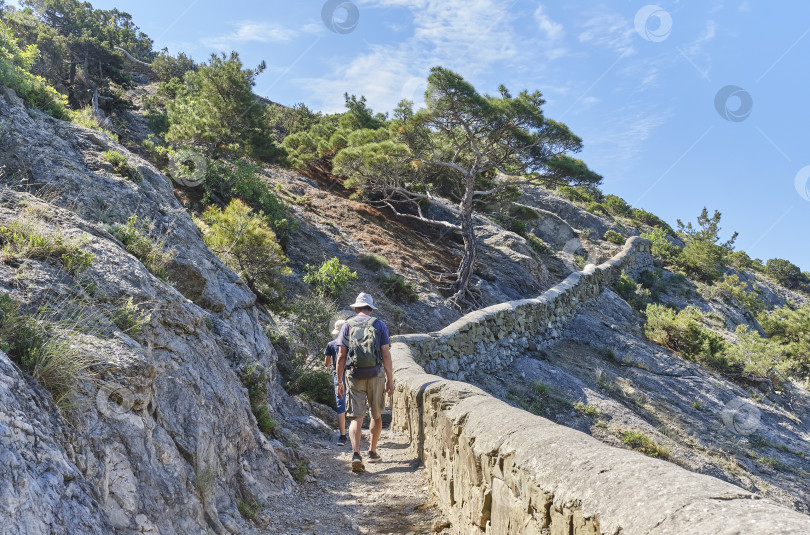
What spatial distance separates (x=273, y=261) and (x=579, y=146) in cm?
1195

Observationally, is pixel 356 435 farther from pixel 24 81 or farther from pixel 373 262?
pixel 373 262

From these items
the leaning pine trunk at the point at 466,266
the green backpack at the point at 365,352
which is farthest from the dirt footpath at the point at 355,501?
the leaning pine trunk at the point at 466,266

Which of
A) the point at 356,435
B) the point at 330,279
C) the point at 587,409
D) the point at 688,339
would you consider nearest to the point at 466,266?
the point at 330,279

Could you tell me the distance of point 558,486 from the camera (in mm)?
2414

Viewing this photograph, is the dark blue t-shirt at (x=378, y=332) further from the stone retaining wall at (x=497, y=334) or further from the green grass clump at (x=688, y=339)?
the green grass clump at (x=688, y=339)

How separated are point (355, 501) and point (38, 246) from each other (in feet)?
10.7

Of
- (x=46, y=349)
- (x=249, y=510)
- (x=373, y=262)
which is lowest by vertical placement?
(x=249, y=510)

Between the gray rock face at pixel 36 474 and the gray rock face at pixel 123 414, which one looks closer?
the gray rock face at pixel 36 474

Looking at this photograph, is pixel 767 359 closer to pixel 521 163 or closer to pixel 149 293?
pixel 521 163

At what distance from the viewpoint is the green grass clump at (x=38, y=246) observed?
10.6 ft

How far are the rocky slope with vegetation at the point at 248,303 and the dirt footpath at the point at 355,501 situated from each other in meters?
0.16

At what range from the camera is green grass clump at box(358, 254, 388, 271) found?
49.6ft

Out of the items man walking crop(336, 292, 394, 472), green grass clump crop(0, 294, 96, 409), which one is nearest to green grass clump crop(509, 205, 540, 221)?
man walking crop(336, 292, 394, 472)

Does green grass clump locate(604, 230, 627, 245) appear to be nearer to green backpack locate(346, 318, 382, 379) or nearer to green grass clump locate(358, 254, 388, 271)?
green grass clump locate(358, 254, 388, 271)
